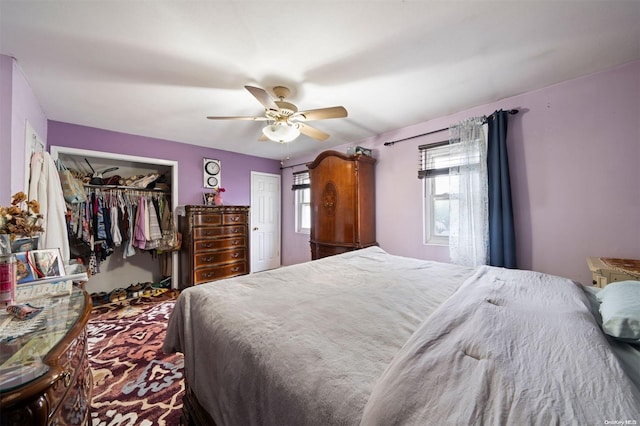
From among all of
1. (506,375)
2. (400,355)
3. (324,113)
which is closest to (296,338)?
(400,355)

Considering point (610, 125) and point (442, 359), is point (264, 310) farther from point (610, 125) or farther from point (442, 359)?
point (610, 125)

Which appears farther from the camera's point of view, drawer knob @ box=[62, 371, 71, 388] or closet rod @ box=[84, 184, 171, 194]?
closet rod @ box=[84, 184, 171, 194]

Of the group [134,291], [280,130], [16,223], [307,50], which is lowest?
[134,291]

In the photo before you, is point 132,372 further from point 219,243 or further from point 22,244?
point 219,243

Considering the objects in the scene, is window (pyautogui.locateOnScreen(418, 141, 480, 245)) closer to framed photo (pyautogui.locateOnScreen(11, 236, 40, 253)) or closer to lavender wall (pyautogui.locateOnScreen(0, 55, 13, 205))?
framed photo (pyautogui.locateOnScreen(11, 236, 40, 253))

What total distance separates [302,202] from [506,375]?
13.6ft

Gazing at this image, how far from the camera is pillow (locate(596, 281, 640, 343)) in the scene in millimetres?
756

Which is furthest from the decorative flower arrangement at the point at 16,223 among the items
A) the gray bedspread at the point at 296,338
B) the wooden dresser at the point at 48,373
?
the gray bedspread at the point at 296,338

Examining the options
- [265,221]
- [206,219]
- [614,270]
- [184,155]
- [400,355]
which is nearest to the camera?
[400,355]

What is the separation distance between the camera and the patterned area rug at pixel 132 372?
1.43 m

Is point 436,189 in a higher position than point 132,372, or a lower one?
higher

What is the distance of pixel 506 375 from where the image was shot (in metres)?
0.59

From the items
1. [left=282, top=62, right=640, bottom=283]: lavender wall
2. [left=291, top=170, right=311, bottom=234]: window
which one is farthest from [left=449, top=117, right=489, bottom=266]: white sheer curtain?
[left=291, top=170, right=311, bottom=234]: window

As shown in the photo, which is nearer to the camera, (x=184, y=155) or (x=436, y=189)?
(x=436, y=189)
